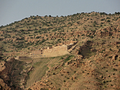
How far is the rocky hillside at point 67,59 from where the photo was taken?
1682 inches

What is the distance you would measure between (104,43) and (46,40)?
2136 centimetres

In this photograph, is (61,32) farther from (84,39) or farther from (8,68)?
(8,68)

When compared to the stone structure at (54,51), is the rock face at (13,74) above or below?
below

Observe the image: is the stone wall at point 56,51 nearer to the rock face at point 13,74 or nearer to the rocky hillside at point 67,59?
the rocky hillside at point 67,59

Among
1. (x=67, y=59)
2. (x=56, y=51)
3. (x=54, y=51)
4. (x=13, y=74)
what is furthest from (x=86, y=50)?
(x=13, y=74)

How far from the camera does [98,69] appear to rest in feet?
148

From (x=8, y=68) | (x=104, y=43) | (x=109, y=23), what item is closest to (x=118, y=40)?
(x=104, y=43)

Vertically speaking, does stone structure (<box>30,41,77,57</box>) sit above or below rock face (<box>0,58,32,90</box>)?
above

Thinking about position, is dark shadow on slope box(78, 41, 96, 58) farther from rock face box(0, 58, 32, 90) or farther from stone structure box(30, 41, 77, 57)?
rock face box(0, 58, 32, 90)

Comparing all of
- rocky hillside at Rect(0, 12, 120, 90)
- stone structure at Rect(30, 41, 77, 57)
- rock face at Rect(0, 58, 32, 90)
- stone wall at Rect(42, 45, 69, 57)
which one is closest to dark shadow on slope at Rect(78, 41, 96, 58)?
rocky hillside at Rect(0, 12, 120, 90)

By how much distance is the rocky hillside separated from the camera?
140ft

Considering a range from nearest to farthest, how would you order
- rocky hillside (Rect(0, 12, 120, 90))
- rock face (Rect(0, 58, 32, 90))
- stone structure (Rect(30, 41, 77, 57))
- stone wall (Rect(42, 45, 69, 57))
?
rocky hillside (Rect(0, 12, 120, 90)), rock face (Rect(0, 58, 32, 90)), stone wall (Rect(42, 45, 69, 57)), stone structure (Rect(30, 41, 77, 57))

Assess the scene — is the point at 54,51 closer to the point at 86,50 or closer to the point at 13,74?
the point at 86,50

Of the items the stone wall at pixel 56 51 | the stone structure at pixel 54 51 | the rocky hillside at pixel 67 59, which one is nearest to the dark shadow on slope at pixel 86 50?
the rocky hillside at pixel 67 59
